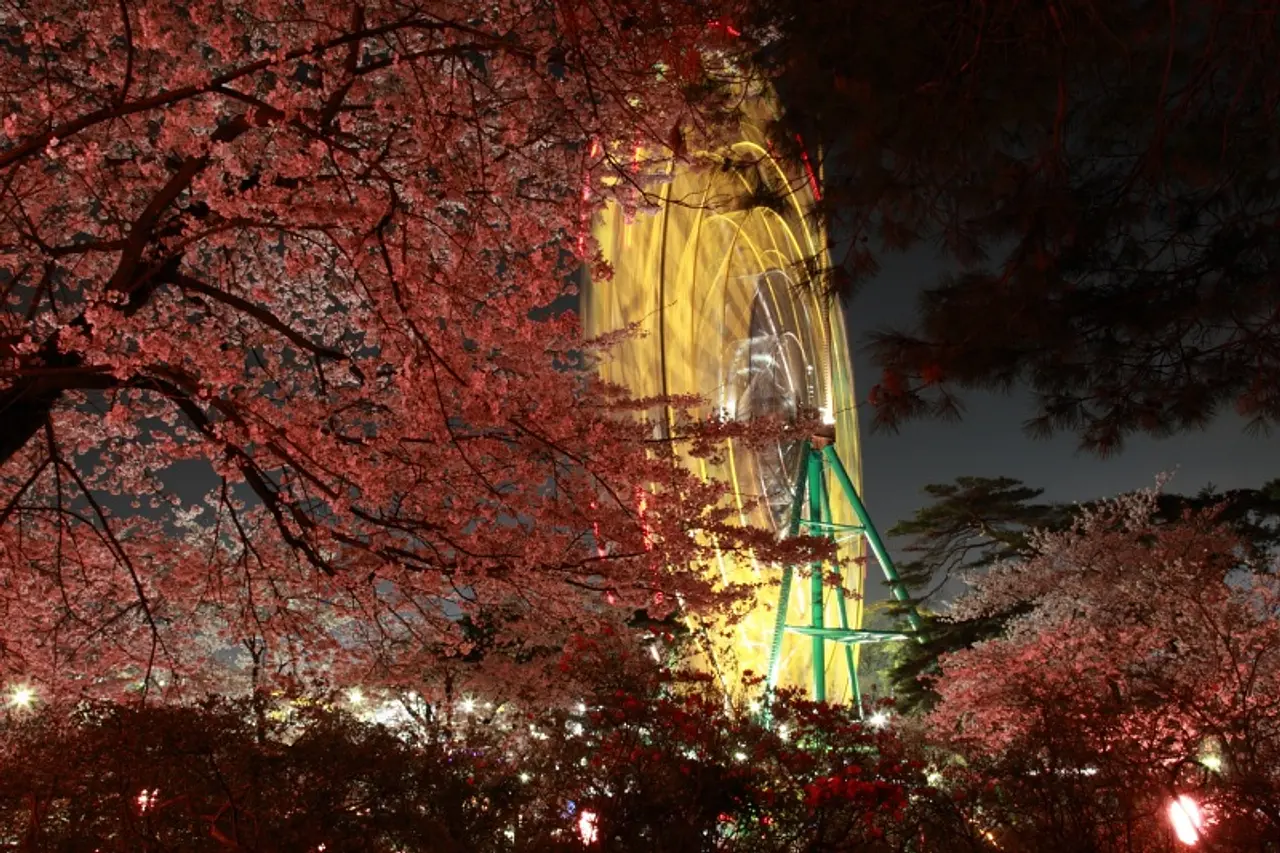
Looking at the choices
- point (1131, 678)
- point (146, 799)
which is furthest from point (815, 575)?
point (146, 799)

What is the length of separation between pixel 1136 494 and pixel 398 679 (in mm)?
Result: 15624

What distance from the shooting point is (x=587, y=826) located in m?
5.39

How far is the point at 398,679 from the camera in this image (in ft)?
41.5

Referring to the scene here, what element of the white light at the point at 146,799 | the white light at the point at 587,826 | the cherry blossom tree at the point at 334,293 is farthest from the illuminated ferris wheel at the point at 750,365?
the white light at the point at 146,799

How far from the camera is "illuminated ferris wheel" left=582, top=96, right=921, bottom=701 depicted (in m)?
14.4

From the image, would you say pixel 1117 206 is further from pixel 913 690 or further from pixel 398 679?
pixel 913 690

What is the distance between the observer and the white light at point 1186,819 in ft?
19.6

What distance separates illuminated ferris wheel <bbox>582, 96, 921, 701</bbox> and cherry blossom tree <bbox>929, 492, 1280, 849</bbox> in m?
2.60

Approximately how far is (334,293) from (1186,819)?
7.99m

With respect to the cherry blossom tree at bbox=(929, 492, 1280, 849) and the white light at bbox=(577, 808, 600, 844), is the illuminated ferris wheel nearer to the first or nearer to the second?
the cherry blossom tree at bbox=(929, 492, 1280, 849)

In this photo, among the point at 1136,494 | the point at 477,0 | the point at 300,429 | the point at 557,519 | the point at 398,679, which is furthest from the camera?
the point at 1136,494

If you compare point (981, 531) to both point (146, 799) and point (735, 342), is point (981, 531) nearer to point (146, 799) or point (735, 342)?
point (735, 342)

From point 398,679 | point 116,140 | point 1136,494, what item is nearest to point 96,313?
point 116,140

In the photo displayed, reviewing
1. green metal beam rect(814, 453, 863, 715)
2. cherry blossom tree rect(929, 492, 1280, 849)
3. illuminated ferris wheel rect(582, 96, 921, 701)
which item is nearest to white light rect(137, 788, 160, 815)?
cherry blossom tree rect(929, 492, 1280, 849)
